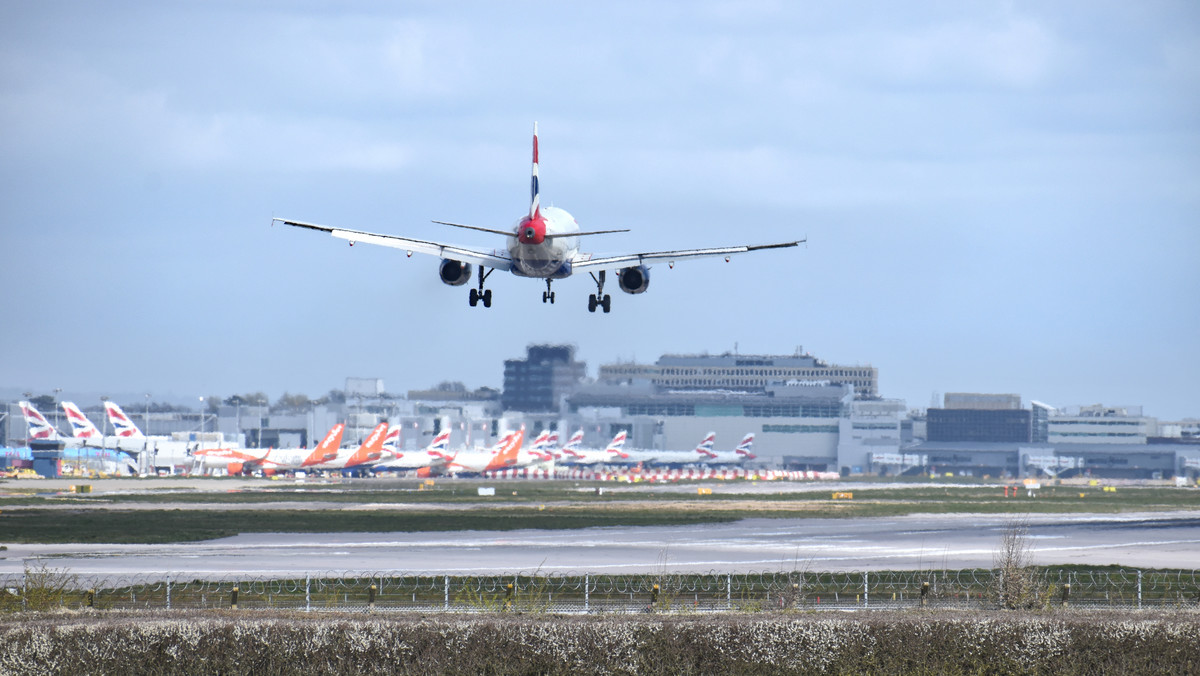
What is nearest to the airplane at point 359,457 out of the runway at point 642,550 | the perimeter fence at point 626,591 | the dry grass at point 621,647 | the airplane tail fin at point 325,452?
the airplane tail fin at point 325,452

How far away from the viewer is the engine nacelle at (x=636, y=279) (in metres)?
53.1

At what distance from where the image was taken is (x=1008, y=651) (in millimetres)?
24078

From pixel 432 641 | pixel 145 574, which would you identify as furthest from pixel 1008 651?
pixel 145 574

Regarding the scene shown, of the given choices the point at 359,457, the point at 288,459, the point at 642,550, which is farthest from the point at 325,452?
the point at 642,550

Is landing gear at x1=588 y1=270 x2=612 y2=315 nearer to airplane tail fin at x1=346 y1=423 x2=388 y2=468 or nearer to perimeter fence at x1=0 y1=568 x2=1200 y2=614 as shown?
perimeter fence at x1=0 y1=568 x2=1200 y2=614

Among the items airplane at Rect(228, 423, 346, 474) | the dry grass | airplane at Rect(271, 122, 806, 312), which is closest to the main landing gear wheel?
airplane at Rect(271, 122, 806, 312)

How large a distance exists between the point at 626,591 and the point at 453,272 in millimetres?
14345

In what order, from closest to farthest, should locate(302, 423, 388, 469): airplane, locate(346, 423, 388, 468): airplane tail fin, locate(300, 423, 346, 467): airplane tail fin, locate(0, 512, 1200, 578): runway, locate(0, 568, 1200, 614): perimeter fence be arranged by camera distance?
locate(0, 568, 1200, 614): perimeter fence
locate(0, 512, 1200, 578): runway
locate(300, 423, 346, 467): airplane tail fin
locate(302, 423, 388, 469): airplane
locate(346, 423, 388, 468): airplane tail fin

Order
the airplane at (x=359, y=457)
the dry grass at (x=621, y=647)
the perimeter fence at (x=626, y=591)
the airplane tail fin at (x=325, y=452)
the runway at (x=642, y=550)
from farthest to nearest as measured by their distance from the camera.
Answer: the airplane at (x=359, y=457) → the airplane tail fin at (x=325, y=452) → the runway at (x=642, y=550) → the perimeter fence at (x=626, y=591) → the dry grass at (x=621, y=647)

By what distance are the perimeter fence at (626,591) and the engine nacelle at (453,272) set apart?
11809mm

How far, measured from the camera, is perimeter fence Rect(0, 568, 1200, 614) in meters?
39.1

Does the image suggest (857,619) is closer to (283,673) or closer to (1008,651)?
(1008,651)

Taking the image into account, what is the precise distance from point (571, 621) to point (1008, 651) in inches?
323

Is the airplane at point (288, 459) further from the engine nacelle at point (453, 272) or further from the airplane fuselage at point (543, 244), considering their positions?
the airplane fuselage at point (543, 244)
